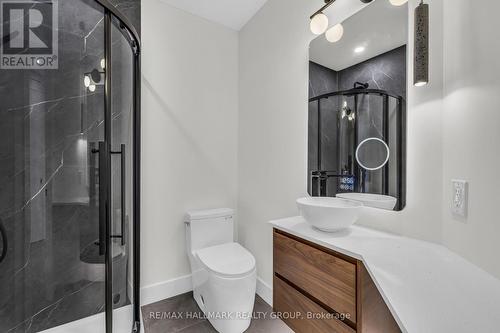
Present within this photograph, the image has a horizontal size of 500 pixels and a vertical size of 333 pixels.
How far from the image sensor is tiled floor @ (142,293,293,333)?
1594mm

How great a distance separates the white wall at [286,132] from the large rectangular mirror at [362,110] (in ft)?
0.19

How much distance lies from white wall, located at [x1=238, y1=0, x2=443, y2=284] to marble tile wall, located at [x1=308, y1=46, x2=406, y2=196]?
0.23 feet

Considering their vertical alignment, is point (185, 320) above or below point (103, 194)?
below

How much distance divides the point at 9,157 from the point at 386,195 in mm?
2146

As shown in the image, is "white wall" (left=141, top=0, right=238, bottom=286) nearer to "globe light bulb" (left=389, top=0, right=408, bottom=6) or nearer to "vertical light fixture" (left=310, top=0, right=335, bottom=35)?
"vertical light fixture" (left=310, top=0, right=335, bottom=35)

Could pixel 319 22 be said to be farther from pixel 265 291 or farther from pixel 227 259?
pixel 265 291

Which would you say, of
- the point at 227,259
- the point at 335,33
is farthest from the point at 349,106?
the point at 227,259

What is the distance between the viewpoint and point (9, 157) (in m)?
1.34

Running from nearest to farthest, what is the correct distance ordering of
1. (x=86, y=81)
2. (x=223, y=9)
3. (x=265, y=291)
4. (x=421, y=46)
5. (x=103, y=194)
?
(x=421, y=46) < (x=103, y=194) < (x=86, y=81) < (x=265, y=291) < (x=223, y=9)

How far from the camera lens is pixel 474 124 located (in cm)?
83

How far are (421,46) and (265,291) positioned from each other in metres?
1.94

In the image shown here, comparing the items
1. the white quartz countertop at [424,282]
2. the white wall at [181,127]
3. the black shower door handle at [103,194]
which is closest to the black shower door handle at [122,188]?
the black shower door handle at [103,194]

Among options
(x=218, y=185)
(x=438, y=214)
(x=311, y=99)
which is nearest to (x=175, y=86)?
(x=218, y=185)

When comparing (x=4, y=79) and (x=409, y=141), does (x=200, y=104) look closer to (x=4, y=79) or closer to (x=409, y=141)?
(x=4, y=79)
